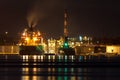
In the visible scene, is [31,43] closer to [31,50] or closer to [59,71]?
[31,50]

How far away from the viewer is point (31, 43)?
129 m

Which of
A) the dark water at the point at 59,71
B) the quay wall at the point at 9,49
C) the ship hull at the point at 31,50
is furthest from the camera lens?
the quay wall at the point at 9,49

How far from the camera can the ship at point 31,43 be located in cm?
12619

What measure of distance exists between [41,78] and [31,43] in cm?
8756

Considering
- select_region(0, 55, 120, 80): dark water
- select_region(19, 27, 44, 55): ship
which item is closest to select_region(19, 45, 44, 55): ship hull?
select_region(19, 27, 44, 55): ship

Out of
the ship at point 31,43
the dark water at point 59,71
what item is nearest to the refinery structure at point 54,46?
the ship at point 31,43

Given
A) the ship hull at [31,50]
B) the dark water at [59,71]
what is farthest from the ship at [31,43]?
the dark water at [59,71]

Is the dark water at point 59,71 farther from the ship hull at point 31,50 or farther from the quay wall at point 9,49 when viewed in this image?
the quay wall at point 9,49

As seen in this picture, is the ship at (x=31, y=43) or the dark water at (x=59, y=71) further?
the ship at (x=31, y=43)

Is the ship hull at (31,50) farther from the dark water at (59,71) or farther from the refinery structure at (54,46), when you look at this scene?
the dark water at (59,71)

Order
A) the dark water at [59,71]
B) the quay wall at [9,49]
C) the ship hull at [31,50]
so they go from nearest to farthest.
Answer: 1. the dark water at [59,71]
2. the ship hull at [31,50]
3. the quay wall at [9,49]

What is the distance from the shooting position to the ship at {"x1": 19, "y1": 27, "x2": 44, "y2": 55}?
4968 inches

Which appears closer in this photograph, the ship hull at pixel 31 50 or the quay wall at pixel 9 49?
the ship hull at pixel 31 50

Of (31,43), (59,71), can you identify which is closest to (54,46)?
(31,43)
